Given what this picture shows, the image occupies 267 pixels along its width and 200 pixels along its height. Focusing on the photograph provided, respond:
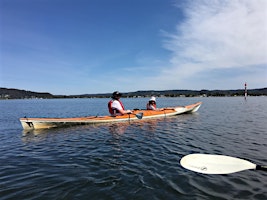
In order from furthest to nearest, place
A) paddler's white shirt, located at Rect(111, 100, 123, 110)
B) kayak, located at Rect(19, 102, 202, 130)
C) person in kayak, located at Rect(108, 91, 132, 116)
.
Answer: paddler's white shirt, located at Rect(111, 100, 123, 110), person in kayak, located at Rect(108, 91, 132, 116), kayak, located at Rect(19, 102, 202, 130)

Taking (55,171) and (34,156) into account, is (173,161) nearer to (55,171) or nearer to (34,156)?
(55,171)

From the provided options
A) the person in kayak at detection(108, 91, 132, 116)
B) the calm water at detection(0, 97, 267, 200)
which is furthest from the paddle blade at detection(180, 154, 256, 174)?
the person in kayak at detection(108, 91, 132, 116)

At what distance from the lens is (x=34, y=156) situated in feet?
26.1

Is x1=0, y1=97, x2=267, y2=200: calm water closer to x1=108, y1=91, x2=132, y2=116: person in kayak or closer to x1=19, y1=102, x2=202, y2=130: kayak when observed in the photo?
x1=19, y1=102, x2=202, y2=130: kayak

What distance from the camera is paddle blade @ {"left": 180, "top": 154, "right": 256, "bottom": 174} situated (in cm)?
554

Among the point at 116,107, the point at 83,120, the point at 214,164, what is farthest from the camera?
the point at 116,107

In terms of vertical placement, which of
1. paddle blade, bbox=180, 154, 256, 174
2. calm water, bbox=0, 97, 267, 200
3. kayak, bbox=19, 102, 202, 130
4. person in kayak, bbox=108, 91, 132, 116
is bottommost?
calm water, bbox=0, 97, 267, 200

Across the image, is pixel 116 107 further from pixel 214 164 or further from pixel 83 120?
pixel 214 164

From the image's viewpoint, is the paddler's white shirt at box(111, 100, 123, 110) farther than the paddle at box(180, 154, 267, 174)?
Yes

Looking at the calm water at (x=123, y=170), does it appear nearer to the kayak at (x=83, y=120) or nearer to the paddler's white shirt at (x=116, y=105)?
the kayak at (x=83, y=120)

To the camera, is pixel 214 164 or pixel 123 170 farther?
pixel 123 170

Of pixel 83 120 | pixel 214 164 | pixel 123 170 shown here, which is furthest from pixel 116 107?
pixel 214 164

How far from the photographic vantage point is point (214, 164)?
5945mm

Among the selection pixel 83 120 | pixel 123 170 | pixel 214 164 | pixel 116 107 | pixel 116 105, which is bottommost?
pixel 123 170
